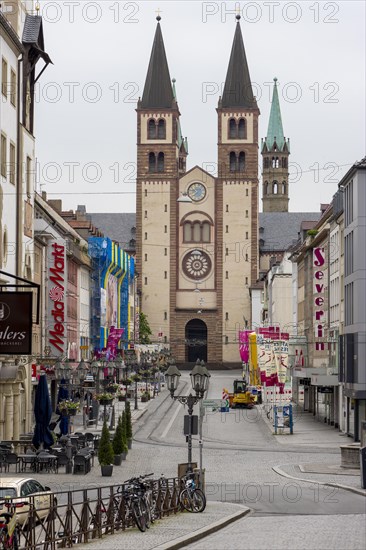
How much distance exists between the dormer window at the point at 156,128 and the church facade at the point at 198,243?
6.71 ft

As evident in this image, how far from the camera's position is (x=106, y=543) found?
23.5 meters

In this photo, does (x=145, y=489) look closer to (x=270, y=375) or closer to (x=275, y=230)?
(x=270, y=375)

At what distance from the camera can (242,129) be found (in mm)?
172000

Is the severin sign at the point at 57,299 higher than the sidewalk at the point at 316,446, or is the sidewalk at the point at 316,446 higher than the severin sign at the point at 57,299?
the severin sign at the point at 57,299

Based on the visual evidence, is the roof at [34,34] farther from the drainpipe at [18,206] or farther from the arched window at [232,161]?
the arched window at [232,161]

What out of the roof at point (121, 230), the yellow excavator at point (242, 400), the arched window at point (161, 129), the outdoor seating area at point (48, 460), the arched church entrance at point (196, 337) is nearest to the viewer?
the outdoor seating area at point (48, 460)

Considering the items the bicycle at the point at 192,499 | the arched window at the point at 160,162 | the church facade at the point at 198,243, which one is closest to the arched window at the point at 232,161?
the church facade at the point at 198,243

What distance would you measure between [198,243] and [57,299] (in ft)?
282

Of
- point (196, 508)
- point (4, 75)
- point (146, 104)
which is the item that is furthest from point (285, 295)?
point (196, 508)

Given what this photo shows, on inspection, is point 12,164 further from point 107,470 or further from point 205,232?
point 205,232

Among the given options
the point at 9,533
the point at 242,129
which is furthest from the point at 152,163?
the point at 9,533

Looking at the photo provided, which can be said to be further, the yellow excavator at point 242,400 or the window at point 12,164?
the yellow excavator at point 242,400

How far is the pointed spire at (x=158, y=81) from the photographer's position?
168000 mm

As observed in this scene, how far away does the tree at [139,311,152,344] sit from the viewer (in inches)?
6590
